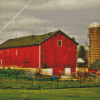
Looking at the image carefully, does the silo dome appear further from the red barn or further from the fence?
the fence

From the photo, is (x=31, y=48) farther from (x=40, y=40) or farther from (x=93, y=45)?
(x=93, y=45)

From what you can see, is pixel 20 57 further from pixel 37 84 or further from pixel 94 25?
pixel 94 25

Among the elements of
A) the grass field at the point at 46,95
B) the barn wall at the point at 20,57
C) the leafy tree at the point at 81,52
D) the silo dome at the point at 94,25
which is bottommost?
the grass field at the point at 46,95

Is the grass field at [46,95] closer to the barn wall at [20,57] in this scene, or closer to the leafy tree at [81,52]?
the barn wall at [20,57]

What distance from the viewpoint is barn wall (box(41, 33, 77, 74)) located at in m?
42.5

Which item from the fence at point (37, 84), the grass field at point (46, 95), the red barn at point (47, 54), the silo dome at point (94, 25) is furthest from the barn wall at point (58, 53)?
the grass field at point (46, 95)

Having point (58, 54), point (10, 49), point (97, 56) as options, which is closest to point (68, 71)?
point (58, 54)

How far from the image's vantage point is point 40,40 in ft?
142

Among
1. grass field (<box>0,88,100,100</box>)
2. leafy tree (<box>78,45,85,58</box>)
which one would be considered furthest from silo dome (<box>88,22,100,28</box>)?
grass field (<box>0,88,100,100</box>)

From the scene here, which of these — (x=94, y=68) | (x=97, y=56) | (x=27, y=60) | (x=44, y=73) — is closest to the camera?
(x=44, y=73)

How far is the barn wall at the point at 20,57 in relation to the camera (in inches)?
1677

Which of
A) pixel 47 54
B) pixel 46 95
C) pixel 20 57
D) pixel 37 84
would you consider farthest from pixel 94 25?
pixel 46 95

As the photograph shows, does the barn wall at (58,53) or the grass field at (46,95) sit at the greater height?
the barn wall at (58,53)

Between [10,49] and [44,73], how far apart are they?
11668 mm
